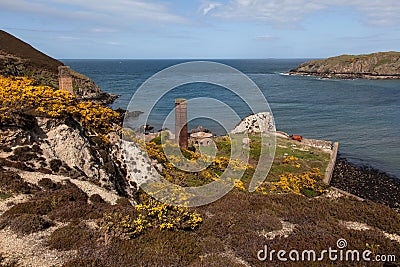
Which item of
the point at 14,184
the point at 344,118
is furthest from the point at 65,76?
the point at 344,118

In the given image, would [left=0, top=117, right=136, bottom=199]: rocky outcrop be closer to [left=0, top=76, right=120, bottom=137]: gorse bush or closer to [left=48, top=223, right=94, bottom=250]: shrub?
[left=0, top=76, right=120, bottom=137]: gorse bush

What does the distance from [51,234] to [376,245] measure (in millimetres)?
11841

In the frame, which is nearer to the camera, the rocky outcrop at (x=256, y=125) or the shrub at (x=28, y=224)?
the shrub at (x=28, y=224)

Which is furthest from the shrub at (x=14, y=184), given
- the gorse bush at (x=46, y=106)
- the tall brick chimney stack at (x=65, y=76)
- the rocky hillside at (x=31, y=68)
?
the rocky hillside at (x=31, y=68)

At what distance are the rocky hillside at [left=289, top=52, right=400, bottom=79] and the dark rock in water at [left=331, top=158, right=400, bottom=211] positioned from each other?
125 m

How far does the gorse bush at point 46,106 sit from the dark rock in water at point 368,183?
71.8ft

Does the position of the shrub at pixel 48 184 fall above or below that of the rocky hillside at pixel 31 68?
below

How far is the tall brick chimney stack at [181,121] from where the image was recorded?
2455 centimetres

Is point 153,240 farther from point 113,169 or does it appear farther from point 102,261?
point 113,169

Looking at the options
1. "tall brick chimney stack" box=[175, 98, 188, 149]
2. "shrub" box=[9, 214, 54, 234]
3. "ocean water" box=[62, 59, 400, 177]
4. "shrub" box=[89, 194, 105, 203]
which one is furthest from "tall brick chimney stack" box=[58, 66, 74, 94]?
"ocean water" box=[62, 59, 400, 177]

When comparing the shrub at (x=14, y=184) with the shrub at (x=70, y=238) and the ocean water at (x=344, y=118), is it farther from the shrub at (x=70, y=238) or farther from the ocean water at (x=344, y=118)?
the ocean water at (x=344, y=118)

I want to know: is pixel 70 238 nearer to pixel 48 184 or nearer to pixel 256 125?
pixel 48 184

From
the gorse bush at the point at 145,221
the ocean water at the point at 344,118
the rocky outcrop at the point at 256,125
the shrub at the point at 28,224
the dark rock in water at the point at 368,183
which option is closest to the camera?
the shrub at the point at 28,224

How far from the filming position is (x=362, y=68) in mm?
152625
